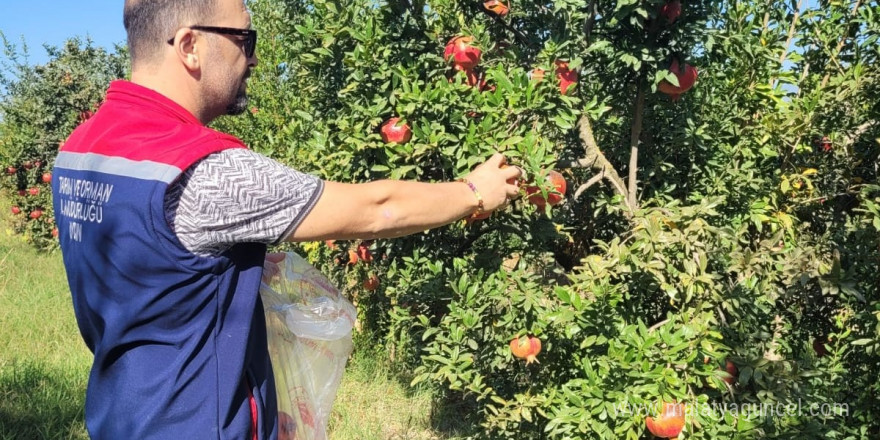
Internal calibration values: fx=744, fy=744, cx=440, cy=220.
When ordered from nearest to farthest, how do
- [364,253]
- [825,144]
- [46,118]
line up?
[825,144] → [364,253] → [46,118]

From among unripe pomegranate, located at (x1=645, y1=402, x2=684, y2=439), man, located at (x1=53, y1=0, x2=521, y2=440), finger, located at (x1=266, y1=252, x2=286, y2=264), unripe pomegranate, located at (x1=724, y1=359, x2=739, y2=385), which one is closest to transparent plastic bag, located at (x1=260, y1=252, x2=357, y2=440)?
finger, located at (x1=266, y1=252, x2=286, y2=264)

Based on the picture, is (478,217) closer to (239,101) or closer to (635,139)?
(635,139)

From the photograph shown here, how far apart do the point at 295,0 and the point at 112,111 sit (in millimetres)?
2033

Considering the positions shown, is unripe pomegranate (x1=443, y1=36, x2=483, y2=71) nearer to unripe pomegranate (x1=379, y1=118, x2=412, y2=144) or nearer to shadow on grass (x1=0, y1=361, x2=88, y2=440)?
unripe pomegranate (x1=379, y1=118, x2=412, y2=144)

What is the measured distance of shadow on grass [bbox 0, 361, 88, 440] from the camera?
11.1ft

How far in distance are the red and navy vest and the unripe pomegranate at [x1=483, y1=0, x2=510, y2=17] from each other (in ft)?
4.74

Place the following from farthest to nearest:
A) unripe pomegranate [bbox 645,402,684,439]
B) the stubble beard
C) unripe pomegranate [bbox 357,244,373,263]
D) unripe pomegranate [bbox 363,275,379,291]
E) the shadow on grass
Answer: unripe pomegranate [bbox 363,275,379,291] → the shadow on grass → unripe pomegranate [bbox 357,244,373,263] → unripe pomegranate [bbox 645,402,684,439] → the stubble beard

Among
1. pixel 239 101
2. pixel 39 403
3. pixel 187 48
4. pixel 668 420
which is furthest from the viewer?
pixel 39 403

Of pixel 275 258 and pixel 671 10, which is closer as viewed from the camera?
pixel 275 258

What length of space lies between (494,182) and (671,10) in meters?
1.00

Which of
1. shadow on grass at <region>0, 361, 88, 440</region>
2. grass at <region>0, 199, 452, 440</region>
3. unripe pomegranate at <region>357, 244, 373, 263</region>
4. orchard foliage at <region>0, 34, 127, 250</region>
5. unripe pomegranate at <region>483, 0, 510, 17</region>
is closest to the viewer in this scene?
unripe pomegranate at <region>483, 0, 510, 17</region>

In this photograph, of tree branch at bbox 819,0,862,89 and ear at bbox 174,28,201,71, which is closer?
ear at bbox 174,28,201,71

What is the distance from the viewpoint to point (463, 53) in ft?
7.89

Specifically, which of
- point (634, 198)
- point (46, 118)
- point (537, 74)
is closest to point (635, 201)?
point (634, 198)
